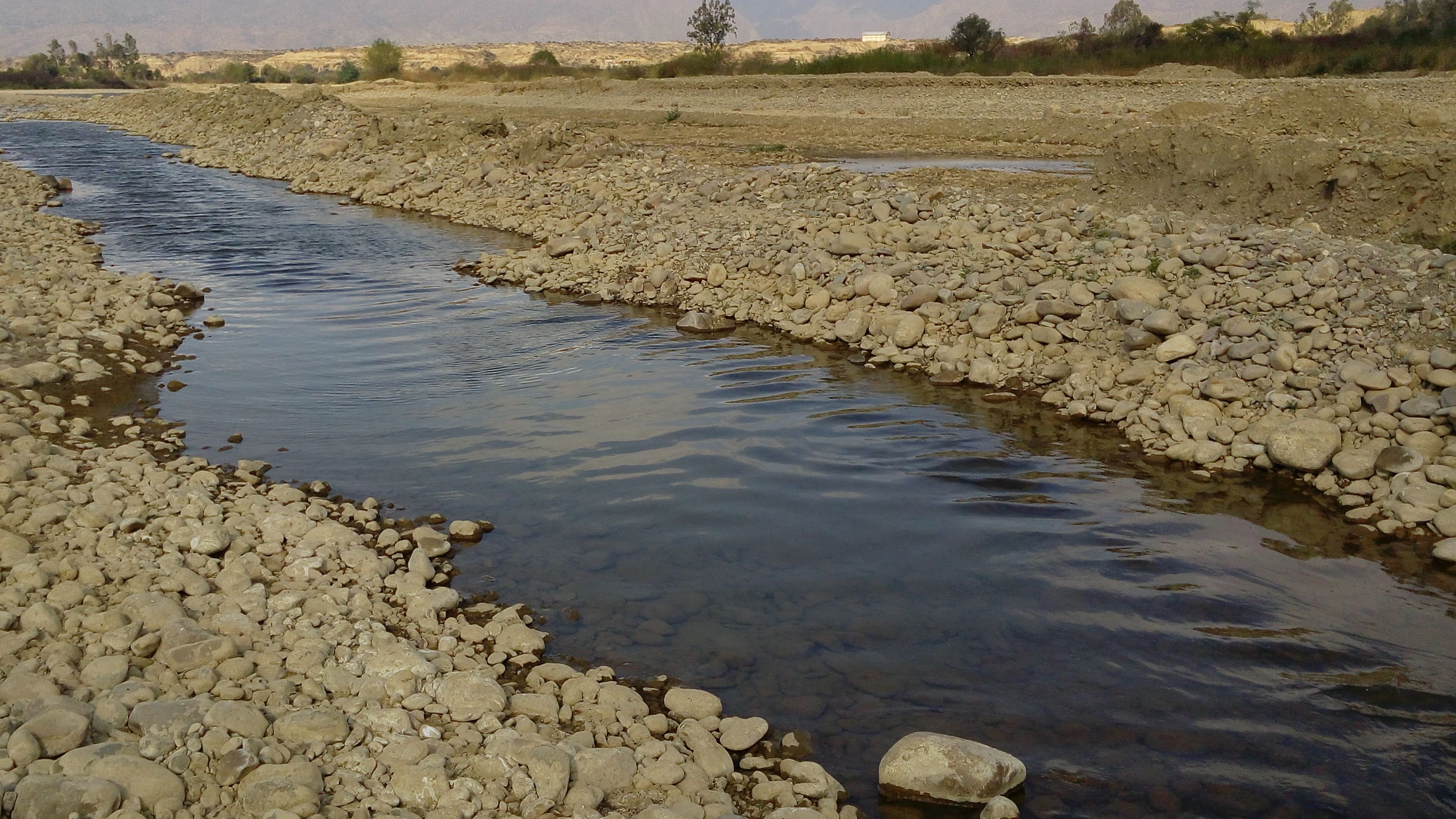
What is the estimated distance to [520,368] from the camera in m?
10.1

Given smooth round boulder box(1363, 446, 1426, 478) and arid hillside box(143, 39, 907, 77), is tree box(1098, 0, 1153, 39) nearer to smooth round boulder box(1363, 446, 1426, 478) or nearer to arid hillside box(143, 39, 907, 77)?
arid hillside box(143, 39, 907, 77)

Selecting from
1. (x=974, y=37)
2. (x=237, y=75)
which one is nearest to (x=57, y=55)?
(x=237, y=75)

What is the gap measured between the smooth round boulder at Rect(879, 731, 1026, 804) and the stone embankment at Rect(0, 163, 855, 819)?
0.80 ft

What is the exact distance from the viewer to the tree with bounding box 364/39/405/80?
65562mm

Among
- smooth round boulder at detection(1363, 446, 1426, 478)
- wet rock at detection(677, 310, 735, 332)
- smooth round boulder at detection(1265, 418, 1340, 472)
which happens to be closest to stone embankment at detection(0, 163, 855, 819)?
smooth round boulder at detection(1265, 418, 1340, 472)

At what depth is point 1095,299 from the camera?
9.59m

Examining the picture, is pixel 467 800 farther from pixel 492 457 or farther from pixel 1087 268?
pixel 1087 268

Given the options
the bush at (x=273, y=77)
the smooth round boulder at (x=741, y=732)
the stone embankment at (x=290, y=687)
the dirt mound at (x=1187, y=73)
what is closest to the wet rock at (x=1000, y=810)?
the stone embankment at (x=290, y=687)

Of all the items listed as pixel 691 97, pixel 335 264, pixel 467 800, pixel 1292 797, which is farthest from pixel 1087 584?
pixel 691 97

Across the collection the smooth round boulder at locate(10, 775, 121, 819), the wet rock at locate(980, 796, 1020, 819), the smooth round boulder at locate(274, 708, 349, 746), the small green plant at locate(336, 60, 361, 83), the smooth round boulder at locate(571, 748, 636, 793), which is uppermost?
the small green plant at locate(336, 60, 361, 83)

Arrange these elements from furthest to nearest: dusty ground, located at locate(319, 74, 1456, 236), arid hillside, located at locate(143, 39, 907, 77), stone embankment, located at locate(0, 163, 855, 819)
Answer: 1. arid hillside, located at locate(143, 39, 907, 77)
2. dusty ground, located at locate(319, 74, 1456, 236)
3. stone embankment, located at locate(0, 163, 855, 819)

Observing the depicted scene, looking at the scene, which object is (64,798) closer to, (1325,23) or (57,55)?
(1325,23)

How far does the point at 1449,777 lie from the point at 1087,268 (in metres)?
6.55

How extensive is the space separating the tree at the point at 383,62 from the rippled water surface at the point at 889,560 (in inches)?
2372
